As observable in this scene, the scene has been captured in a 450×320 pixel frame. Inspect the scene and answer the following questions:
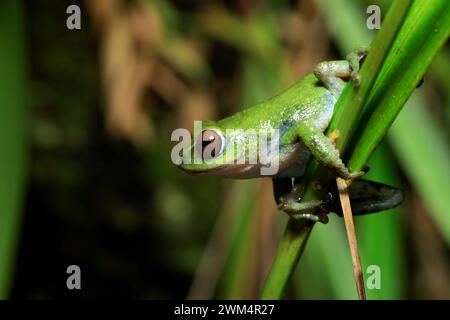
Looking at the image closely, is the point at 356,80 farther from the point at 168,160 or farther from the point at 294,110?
the point at 168,160

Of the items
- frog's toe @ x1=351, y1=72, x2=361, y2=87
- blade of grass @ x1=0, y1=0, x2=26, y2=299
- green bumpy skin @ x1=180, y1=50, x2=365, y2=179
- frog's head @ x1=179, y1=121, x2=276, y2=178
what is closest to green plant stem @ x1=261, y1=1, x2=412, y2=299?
frog's toe @ x1=351, y1=72, x2=361, y2=87

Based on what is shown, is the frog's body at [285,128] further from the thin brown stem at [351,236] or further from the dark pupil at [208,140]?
the thin brown stem at [351,236]

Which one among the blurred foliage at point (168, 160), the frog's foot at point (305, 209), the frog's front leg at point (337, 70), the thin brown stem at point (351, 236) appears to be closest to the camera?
the thin brown stem at point (351, 236)

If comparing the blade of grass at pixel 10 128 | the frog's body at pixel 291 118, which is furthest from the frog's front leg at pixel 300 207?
the blade of grass at pixel 10 128

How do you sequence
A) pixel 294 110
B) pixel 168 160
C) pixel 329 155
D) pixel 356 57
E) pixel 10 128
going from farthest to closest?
pixel 168 160 < pixel 10 128 < pixel 294 110 < pixel 356 57 < pixel 329 155

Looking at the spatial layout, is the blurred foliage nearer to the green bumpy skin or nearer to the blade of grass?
the blade of grass

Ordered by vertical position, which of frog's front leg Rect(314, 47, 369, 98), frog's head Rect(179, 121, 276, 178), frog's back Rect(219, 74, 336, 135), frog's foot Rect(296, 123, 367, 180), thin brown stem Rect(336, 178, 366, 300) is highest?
frog's front leg Rect(314, 47, 369, 98)

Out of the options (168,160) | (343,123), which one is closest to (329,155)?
(343,123)
